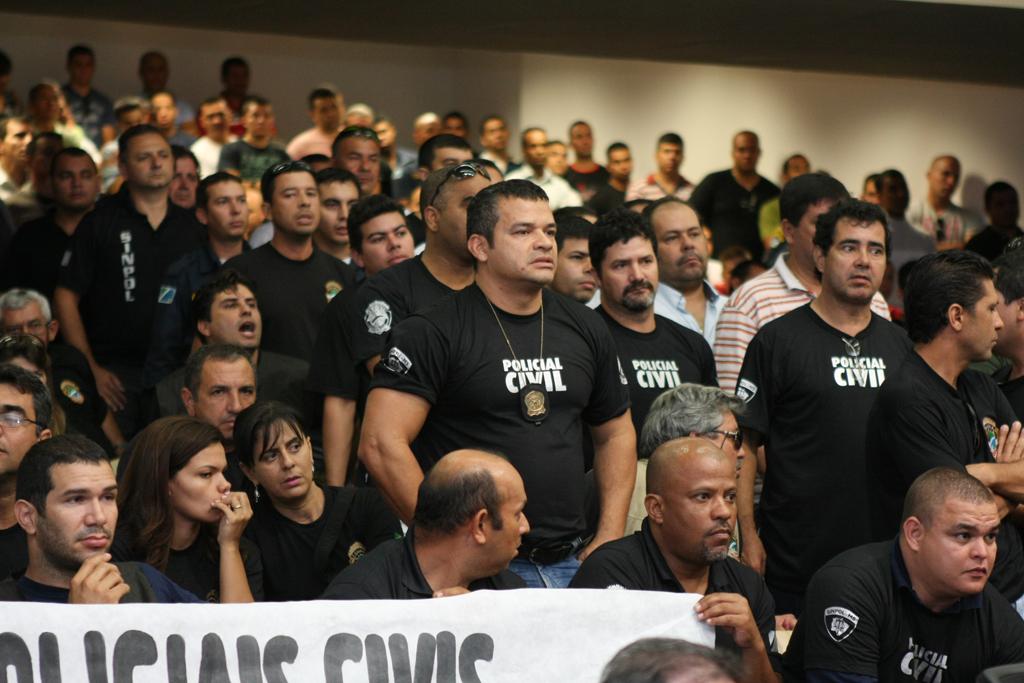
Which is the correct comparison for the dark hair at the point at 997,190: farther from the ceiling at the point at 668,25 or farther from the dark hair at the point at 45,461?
the dark hair at the point at 45,461

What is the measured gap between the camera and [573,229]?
6.75 meters

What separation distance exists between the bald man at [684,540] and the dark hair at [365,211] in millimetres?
2584

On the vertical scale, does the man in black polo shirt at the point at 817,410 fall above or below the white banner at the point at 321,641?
above

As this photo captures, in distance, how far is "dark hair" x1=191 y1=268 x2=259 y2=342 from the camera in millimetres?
6879

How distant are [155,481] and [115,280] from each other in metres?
2.78

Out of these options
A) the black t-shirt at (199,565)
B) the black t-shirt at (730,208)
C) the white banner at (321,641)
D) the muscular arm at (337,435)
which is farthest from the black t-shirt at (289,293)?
the black t-shirt at (730,208)

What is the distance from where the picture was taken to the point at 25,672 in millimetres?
4137

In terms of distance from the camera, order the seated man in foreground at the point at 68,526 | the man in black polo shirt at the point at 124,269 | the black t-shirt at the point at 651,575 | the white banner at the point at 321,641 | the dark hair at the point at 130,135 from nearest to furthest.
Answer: the white banner at the point at 321,641, the seated man in foreground at the point at 68,526, the black t-shirt at the point at 651,575, the man in black polo shirt at the point at 124,269, the dark hair at the point at 130,135

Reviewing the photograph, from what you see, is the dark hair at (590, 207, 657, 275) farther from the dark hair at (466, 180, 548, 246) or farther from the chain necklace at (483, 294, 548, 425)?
the chain necklace at (483, 294, 548, 425)

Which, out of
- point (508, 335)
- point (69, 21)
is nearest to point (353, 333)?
point (508, 335)

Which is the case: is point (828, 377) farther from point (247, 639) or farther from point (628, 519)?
point (247, 639)

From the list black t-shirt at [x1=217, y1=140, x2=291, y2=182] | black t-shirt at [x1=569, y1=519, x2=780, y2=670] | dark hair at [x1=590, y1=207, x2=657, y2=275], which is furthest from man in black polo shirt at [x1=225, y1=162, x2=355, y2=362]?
black t-shirt at [x1=217, y1=140, x2=291, y2=182]

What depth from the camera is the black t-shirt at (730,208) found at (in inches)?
455

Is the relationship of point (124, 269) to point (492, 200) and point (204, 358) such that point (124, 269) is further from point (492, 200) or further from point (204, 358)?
point (492, 200)
